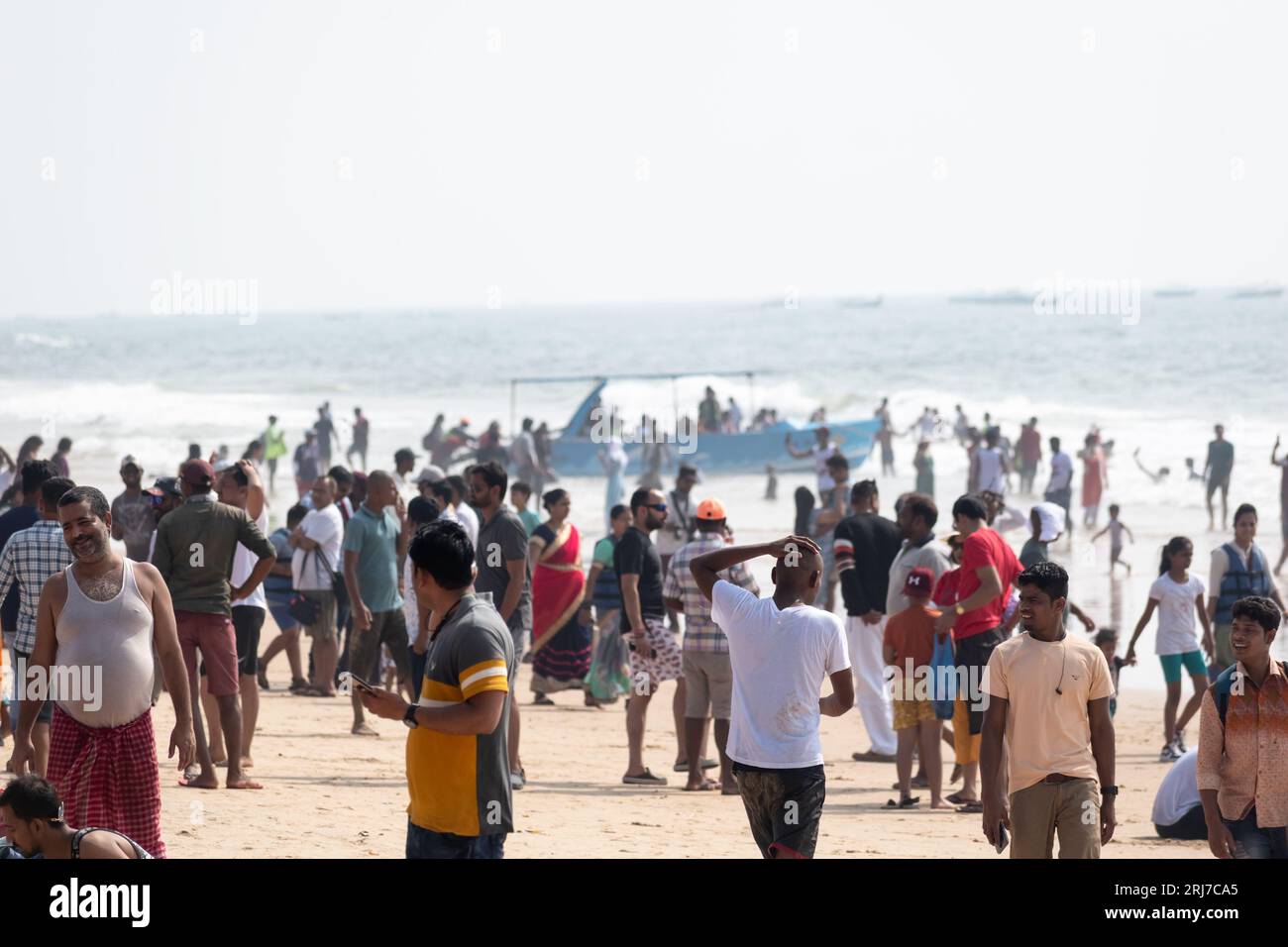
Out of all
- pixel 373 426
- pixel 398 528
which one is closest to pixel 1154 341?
pixel 373 426

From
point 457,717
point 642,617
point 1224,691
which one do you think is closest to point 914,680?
point 642,617

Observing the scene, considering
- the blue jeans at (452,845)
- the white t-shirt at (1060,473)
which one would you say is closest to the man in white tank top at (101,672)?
the blue jeans at (452,845)

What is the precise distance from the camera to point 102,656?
5.42 metres

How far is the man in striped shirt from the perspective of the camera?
4.20m

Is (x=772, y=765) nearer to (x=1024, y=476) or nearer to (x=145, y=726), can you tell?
(x=145, y=726)

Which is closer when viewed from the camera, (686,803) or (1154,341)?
(686,803)

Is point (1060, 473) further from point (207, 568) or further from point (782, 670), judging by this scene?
point (782, 670)

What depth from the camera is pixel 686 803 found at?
8336 mm

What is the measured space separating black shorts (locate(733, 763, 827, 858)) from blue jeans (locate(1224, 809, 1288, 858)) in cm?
147

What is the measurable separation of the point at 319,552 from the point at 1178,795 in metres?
5.82

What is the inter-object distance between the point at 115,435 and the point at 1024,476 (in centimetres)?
3378

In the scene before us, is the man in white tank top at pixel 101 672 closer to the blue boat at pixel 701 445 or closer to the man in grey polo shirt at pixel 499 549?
the man in grey polo shirt at pixel 499 549
